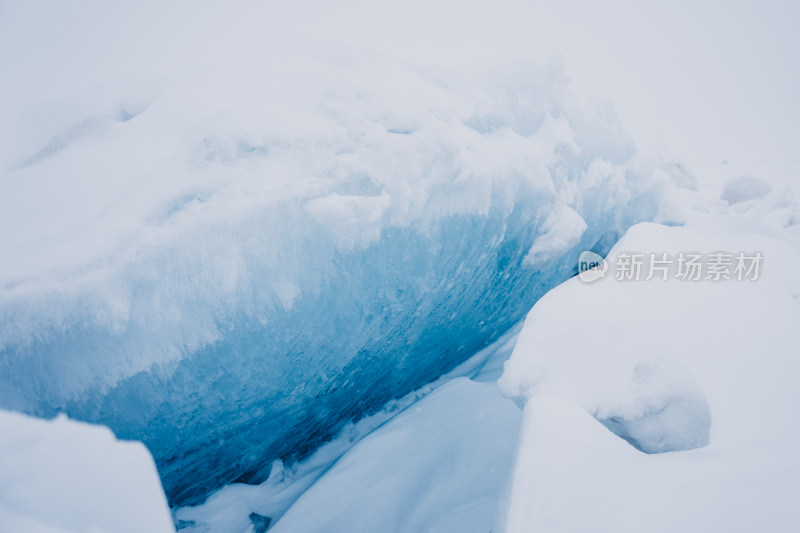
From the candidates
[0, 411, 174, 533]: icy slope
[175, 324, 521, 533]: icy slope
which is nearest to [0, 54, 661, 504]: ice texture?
[175, 324, 521, 533]: icy slope

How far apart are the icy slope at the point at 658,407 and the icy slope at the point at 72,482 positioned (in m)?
1.03

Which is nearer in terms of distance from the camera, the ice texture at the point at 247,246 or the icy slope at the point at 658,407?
the icy slope at the point at 658,407

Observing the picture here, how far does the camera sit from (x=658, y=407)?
1676 mm

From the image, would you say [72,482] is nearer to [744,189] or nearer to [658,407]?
[658,407]

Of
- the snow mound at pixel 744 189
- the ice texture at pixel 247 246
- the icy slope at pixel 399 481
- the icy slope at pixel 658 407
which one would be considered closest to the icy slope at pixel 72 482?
the ice texture at pixel 247 246

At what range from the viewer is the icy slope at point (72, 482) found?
2.22ft

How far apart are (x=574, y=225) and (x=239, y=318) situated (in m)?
2.87

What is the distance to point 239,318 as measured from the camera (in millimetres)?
1808

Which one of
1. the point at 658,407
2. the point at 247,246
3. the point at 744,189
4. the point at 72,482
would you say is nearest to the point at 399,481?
the point at 658,407

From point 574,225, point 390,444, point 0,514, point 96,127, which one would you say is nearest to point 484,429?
point 390,444

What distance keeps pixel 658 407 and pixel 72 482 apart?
2.01 meters

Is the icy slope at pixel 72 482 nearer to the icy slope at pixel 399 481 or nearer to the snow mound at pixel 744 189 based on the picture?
the icy slope at pixel 399 481

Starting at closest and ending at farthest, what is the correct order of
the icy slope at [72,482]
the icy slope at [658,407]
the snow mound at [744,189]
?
the icy slope at [72,482] < the icy slope at [658,407] < the snow mound at [744,189]

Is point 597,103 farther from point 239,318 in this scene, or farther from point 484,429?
point 239,318
